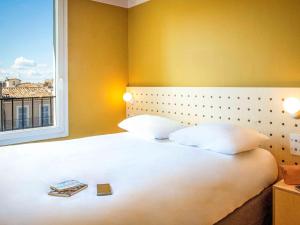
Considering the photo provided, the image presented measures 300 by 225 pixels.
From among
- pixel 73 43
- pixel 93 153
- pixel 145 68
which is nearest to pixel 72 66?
pixel 73 43

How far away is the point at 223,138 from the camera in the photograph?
1883mm

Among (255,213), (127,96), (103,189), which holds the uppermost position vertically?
(127,96)

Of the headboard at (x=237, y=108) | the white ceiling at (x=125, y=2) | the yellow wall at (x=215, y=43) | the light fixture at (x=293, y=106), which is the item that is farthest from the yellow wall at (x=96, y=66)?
the light fixture at (x=293, y=106)

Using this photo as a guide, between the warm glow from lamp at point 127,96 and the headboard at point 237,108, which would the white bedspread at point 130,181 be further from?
the warm glow from lamp at point 127,96

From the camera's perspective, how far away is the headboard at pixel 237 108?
201 cm

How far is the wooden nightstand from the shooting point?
1519mm

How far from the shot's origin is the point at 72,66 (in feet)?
9.86

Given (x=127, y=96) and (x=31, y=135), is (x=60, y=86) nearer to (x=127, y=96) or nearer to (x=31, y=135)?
(x=31, y=135)

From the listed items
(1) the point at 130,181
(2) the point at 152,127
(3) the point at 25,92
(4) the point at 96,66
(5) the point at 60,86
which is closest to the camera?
(1) the point at 130,181

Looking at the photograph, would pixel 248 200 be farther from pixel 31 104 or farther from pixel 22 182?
pixel 31 104

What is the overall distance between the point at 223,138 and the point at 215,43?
1.06 metres

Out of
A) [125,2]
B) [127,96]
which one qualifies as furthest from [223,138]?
[125,2]

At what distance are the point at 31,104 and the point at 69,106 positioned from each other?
1.33ft

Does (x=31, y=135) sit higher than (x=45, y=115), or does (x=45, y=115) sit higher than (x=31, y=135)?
(x=45, y=115)
